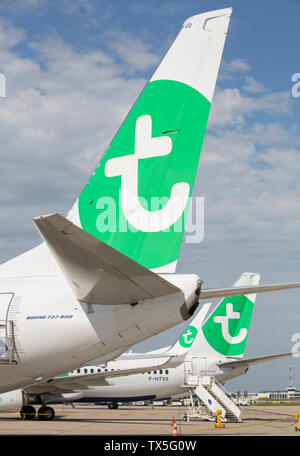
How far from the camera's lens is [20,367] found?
7883 mm

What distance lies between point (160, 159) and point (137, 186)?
57 centimetres

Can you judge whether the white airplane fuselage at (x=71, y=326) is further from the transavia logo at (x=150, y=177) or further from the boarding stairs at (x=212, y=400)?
the boarding stairs at (x=212, y=400)

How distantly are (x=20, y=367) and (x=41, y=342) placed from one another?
530 mm

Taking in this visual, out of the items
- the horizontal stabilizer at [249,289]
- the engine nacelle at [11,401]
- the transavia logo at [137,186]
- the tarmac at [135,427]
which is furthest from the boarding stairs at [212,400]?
the transavia logo at [137,186]

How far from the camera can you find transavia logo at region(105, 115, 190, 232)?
8.37 m

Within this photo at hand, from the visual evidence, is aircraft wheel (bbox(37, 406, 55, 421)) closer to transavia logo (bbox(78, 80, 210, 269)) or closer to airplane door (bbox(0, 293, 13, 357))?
airplane door (bbox(0, 293, 13, 357))

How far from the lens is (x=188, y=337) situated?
3581 centimetres

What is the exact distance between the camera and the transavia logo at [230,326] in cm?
3391

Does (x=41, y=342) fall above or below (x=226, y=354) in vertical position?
below

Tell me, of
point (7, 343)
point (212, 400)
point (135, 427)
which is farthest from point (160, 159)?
point (212, 400)

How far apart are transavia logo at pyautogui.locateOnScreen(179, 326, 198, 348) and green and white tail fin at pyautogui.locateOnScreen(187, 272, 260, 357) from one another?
2.64 feet

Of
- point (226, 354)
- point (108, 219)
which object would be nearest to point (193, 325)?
point (226, 354)
